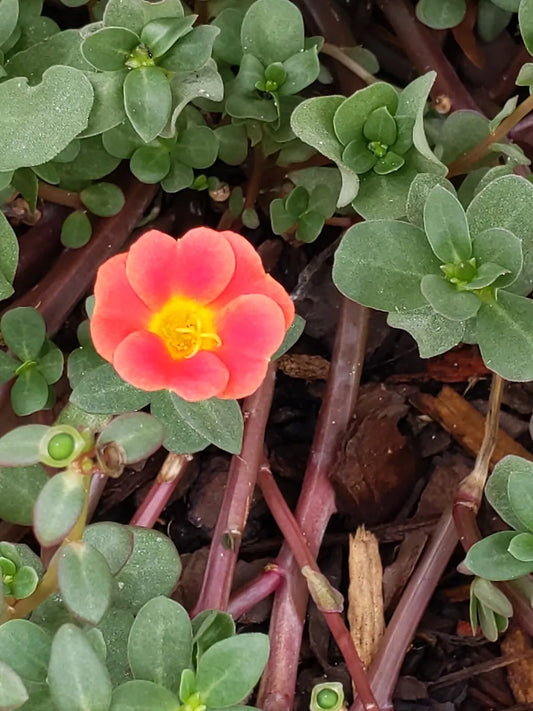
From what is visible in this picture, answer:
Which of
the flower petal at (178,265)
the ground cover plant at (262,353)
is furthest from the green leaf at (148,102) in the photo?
the flower petal at (178,265)

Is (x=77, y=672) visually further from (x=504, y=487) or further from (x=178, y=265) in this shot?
(x=504, y=487)

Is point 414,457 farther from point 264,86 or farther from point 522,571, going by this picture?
point 264,86

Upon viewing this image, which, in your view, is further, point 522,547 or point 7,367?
point 7,367

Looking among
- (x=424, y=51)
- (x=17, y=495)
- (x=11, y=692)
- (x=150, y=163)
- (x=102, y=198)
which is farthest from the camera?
(x=424, y=51)

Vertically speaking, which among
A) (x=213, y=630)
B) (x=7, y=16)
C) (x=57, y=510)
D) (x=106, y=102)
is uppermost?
(x=7, y=16)

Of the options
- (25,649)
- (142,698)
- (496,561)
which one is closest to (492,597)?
(496,561)

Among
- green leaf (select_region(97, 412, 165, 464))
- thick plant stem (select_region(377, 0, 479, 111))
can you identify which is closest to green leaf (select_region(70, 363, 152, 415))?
green leaf (select_region(97, 412, 165, 464))

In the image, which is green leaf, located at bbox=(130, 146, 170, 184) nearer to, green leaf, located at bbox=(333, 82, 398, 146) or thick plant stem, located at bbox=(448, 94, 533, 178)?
green leaf, located at bbox=(333, 82, 398, 146)
